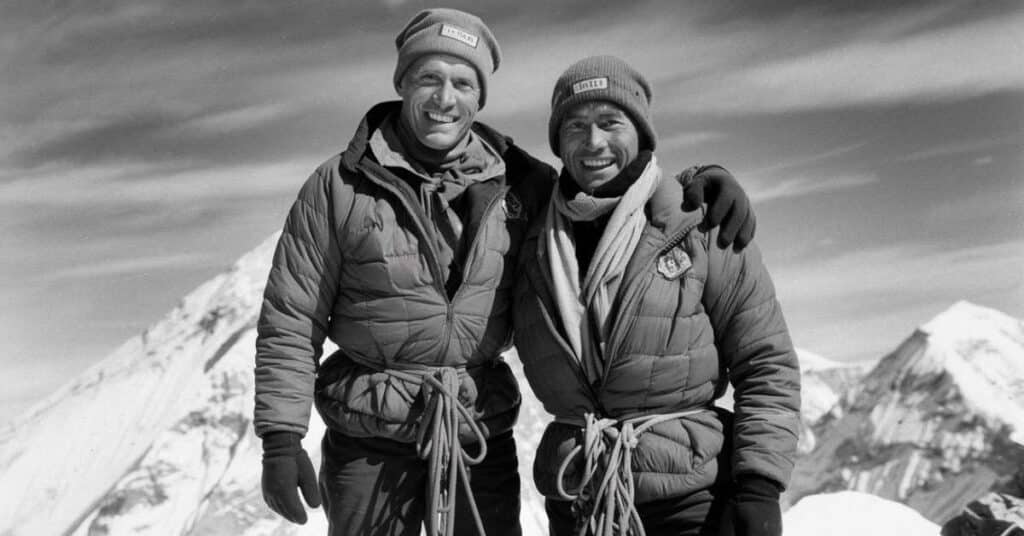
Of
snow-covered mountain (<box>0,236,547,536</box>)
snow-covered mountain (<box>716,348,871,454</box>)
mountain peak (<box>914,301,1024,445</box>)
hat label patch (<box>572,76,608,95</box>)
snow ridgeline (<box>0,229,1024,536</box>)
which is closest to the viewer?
hat label patch (<box>572,76,608,95</box>)

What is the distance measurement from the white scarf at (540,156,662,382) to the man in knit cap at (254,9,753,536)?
38cm

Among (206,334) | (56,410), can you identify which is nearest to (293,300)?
(206,334)

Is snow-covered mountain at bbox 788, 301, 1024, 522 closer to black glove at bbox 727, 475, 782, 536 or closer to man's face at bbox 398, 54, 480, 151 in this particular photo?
black glove at bbox 727, 475, 782, 536

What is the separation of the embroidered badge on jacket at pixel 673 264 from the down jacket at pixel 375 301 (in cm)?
64

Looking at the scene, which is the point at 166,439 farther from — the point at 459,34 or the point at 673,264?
the point at 673,264

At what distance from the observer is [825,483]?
58312 millimetres

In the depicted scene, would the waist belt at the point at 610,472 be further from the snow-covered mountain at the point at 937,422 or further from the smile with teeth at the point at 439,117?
the snow-covered mountain at the point at 937,422

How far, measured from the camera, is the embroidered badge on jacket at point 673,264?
3.95 m

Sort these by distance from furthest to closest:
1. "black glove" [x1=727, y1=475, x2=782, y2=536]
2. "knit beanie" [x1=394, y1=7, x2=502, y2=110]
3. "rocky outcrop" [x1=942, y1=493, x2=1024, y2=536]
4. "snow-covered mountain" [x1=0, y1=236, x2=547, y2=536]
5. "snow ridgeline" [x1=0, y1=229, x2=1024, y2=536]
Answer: "snow-covered mountain" [x1=0, y1=236, x2=547, y2=536], "snow ridgeline" [x1=0, y1=229, x2=1024, y2=536], "rocky outcrop" [x1=942, y1=493, x2=1024, y2=536], "knit beanie" [x1=394, y1=7, x2=502, y2=110], "black glove" [x1=727, y1=475, x2=782, y2=536]

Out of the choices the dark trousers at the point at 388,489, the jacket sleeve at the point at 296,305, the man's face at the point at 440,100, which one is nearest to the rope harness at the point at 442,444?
the dark trousers at the point at 388,489

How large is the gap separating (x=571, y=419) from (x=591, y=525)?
14.9 inches

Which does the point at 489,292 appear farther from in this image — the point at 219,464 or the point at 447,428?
the point at 219,464

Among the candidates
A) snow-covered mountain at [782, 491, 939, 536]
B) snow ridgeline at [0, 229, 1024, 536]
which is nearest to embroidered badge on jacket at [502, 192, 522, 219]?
snow-covered mountain at [782, 491, 939, 536]

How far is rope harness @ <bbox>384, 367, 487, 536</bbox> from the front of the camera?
13.8 feet
